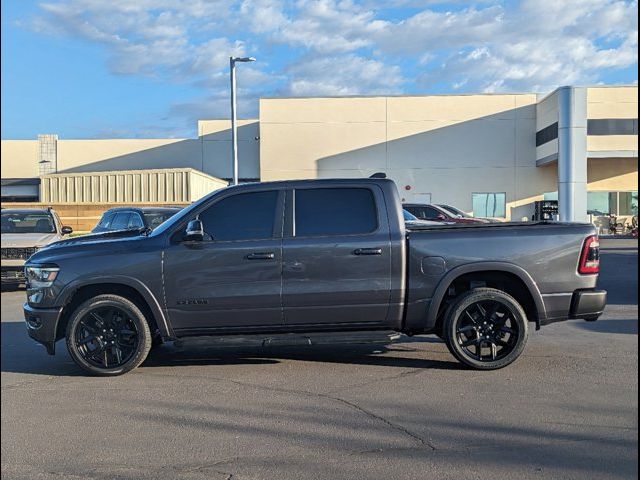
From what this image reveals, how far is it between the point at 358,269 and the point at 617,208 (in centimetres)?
3628

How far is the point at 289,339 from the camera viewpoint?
6.89 m

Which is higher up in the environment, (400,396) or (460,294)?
(460,294)

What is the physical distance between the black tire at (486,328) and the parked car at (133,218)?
9570 millimetres

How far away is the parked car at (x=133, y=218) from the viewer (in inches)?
613

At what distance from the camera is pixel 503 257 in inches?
276

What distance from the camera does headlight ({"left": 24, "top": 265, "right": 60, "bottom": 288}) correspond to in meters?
6.94

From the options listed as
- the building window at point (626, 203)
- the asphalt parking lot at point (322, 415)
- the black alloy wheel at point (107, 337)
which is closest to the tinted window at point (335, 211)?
the asphalt parking lot at point (322, 415)

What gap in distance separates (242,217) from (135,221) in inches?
362

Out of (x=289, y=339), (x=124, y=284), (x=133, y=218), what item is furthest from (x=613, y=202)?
(x=124, y=284)

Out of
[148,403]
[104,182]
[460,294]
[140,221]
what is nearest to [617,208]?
[104,182]

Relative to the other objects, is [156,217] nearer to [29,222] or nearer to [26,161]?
[29,222]

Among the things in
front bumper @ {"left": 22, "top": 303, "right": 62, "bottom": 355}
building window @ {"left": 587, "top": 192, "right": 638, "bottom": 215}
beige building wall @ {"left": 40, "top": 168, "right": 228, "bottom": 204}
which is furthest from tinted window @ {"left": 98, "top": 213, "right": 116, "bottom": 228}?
building window @ {"left": 587, "top": 192, "right": 638, "bottom": 215}

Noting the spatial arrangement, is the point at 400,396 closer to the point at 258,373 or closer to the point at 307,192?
the point at 258,373

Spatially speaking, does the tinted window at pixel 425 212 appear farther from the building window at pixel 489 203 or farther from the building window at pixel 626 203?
the building window at pixel 626 203
